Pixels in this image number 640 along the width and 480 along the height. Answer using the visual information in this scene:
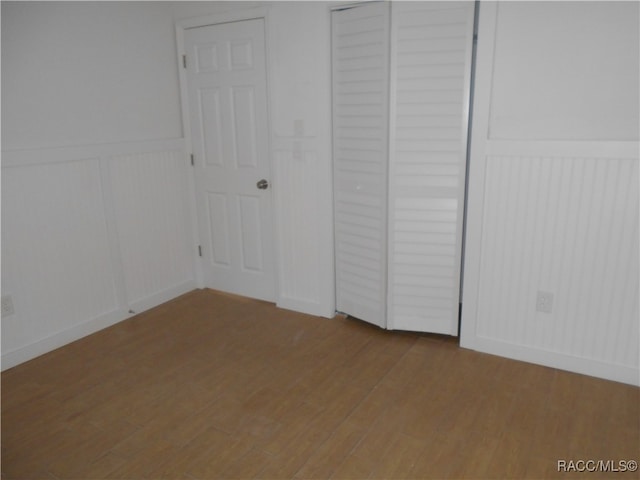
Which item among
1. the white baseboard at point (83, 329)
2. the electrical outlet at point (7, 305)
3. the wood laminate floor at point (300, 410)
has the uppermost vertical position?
the electrical outlet at point (7, 305)

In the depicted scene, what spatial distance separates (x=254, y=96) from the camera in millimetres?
3316

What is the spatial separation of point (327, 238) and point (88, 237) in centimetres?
156

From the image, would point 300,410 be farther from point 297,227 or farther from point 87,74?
point 87,74

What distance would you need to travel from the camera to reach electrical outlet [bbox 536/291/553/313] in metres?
2.60

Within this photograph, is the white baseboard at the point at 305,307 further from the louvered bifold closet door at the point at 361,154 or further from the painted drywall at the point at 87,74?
the painted drywall at the point at 87,74

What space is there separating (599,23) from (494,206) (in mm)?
978

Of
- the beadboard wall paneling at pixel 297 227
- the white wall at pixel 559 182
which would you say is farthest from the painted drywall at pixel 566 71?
the beadboard wall paneling at pixel 297 227

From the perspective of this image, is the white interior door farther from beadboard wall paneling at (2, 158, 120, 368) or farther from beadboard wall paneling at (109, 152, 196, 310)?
beadboard wall paneling at (2, 158, 120, 368)

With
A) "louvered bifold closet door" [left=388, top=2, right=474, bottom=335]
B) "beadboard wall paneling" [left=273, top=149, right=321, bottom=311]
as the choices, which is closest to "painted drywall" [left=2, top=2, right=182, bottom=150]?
"beadboard wall paneling" [left=273, top=149, right=321, bottom=311]

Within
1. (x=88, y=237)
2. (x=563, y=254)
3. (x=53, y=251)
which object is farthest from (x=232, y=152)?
(x=563, y=254)

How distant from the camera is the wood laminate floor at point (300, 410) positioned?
6.54 ft

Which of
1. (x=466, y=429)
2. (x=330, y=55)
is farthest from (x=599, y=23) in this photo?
(x=466, y=429)

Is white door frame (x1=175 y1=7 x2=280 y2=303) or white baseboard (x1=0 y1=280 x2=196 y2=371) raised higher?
white door frame (x1=175 y1=7 x2=280 y2=303)

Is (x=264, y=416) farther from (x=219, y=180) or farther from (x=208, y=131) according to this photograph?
(x=208, y=131)
